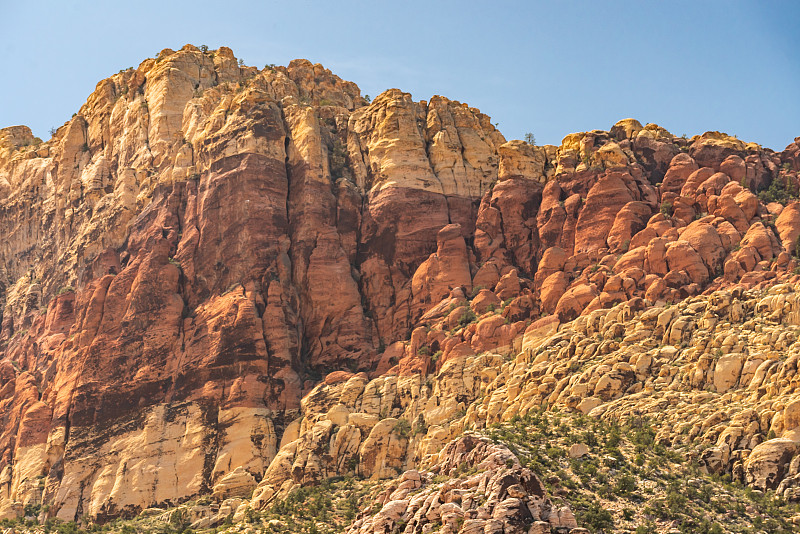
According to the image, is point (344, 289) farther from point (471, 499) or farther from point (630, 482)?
point (630, 482)

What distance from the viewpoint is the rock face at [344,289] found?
89.2 m

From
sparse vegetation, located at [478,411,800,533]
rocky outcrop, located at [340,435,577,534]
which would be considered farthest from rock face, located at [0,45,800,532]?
rocky outcrop, located at [340,435,577,534]

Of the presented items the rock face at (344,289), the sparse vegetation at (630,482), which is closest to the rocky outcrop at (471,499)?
the sparse vegetation at (630,482)

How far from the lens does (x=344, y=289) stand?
342ft

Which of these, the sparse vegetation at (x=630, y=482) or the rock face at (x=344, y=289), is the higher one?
the rock face at (x=344, y=289)

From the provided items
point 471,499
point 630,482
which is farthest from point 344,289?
point 630,482

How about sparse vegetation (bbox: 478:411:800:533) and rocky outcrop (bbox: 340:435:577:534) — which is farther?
sparse vegetation (bbox: 478:411:800:533)

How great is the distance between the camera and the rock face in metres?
89.2

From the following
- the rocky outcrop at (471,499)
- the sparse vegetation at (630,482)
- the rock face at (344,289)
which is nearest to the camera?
the rocky outcrop at (471,499)

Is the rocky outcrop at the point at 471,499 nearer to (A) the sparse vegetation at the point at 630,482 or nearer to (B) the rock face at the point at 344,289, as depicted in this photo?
(A) the sparse vegetation at the point at 630,482

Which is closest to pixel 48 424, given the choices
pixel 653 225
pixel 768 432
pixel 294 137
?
pixel 294 137

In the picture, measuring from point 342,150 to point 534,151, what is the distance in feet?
61.8

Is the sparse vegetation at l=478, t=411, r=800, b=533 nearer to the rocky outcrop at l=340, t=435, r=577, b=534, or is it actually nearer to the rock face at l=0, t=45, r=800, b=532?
the rocky outcrop at l=340, t=435, r=577, b=534

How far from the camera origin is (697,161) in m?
107
